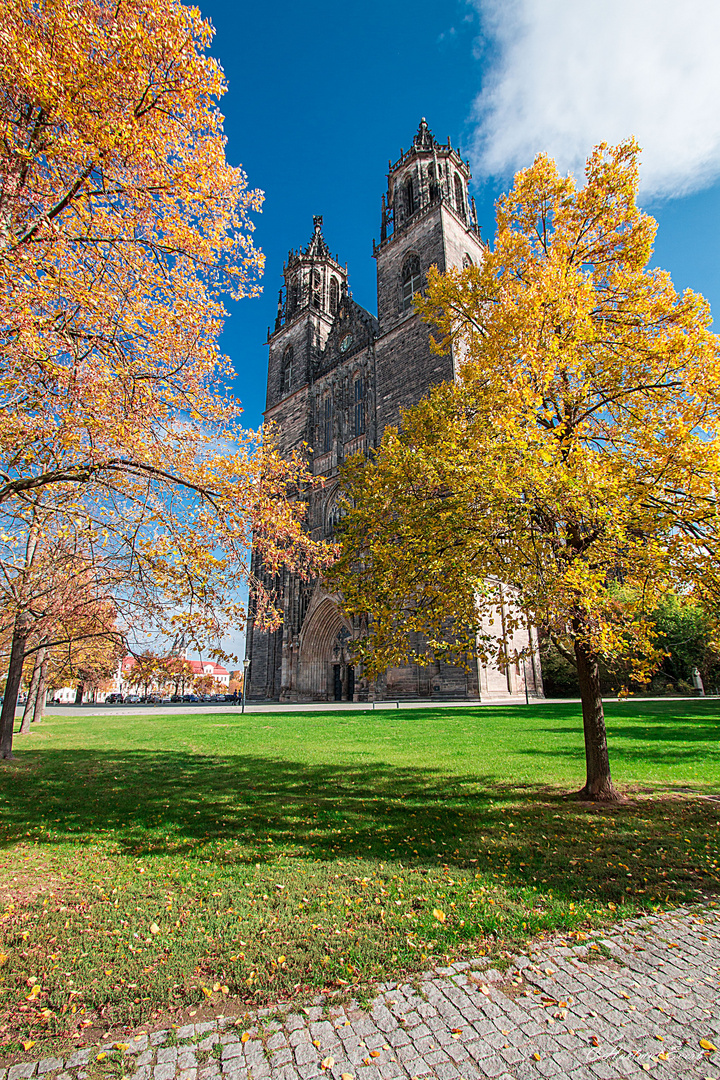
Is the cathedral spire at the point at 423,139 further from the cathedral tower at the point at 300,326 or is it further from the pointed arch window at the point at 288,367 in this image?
the pointed arch window at the point at 288,367

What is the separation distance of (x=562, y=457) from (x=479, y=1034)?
5368 mm

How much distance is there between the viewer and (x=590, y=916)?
363 centimetres

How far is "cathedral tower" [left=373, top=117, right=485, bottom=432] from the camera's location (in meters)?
31.4

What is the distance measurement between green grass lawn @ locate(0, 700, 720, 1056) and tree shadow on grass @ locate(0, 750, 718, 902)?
3 cm

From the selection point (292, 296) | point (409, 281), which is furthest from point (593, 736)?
point (292, 296)

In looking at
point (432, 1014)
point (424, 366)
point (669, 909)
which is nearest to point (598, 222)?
point (669, 909)

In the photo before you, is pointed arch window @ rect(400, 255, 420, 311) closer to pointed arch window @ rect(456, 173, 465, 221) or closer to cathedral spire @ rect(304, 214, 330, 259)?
pointed arch window @ rect(456, 173, 465, 221)

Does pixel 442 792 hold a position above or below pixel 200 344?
below

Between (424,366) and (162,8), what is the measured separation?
87.9 ft

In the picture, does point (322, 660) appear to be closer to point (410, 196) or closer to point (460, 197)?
point (410, 196)

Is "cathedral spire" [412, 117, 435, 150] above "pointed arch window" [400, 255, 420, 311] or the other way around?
above

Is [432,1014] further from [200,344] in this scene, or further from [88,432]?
[200,344]

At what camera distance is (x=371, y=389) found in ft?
113

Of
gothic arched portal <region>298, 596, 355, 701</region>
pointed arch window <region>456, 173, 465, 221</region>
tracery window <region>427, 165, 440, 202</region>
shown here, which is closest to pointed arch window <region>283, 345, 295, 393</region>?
tracery window <region>427, 165, 440, 202</region>
